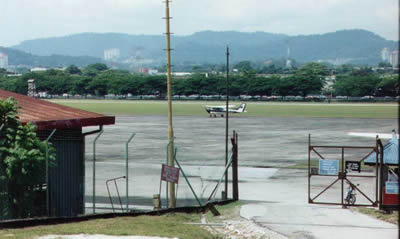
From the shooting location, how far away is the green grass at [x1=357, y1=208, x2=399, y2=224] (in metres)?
22.6

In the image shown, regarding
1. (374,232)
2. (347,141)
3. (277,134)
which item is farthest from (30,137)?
(277,134)

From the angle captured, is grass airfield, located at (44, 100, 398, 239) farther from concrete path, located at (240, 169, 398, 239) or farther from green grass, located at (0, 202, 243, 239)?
green grass, located at (0, 202, 243, 239)

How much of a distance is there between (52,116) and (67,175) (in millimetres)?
2104

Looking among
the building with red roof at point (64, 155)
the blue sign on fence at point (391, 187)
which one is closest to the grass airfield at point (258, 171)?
the blue sign on fence at point (391, 187)

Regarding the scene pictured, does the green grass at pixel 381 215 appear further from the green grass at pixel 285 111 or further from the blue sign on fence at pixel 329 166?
the green grass at pixel 285 111

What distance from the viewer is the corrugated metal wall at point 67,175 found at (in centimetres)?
2358

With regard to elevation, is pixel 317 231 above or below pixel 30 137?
below

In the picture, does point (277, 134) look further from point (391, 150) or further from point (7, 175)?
point (7, 175)

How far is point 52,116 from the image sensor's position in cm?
2439

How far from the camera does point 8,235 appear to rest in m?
18.4

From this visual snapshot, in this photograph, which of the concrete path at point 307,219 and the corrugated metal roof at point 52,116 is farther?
the corrugated metal roof at point 52,116

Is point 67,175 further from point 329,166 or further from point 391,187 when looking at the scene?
point 391,187

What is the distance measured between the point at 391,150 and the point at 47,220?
13.0 metres

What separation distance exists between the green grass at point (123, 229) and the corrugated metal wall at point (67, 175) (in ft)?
9.12
